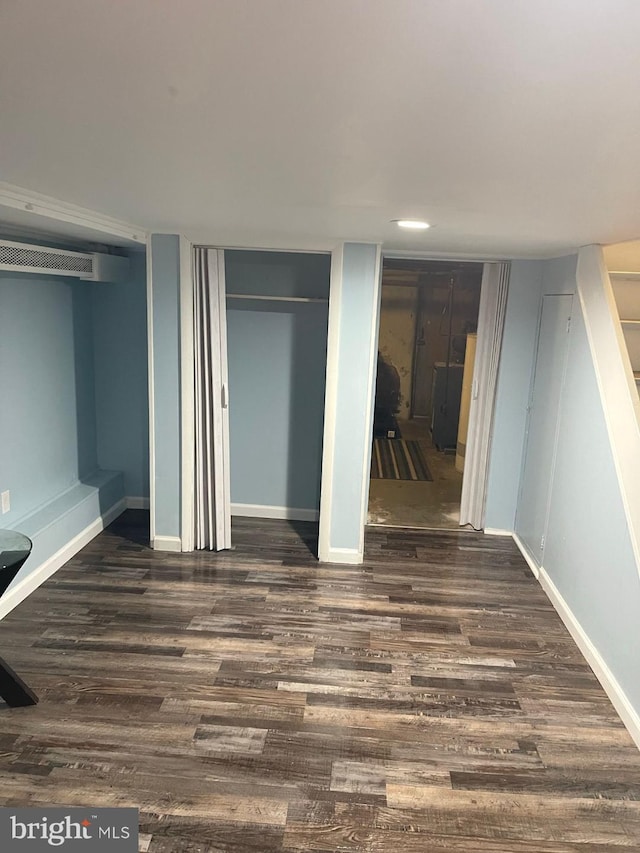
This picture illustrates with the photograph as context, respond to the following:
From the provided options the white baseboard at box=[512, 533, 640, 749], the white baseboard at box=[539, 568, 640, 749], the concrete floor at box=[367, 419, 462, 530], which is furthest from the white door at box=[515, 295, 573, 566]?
the concrete floor at box=[367, 419, 462, 530]

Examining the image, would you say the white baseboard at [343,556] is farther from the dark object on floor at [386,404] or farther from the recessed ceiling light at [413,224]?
the dark object on floor at [386,404]

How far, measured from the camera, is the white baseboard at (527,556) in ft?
13.6

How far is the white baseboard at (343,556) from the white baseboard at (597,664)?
121cm

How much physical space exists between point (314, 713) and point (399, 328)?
21.4 ft

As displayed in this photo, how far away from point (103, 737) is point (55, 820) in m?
0.40

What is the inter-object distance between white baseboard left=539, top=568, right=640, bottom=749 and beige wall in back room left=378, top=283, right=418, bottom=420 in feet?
16.6

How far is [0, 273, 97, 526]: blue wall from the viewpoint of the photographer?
369 cm

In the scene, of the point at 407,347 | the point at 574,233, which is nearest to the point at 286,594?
the point at 574,233

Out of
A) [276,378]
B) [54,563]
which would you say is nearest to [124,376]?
[276,378]

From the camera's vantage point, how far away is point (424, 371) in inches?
344

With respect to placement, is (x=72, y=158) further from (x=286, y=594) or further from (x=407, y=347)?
(x=407, y=347)

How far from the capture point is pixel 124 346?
15.7 ft

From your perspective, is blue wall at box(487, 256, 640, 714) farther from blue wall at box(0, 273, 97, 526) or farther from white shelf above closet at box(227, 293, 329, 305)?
blue wall at box(0, 273, 97, 526)

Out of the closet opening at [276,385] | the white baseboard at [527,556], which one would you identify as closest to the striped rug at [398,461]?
the closet opening at [276,385]
